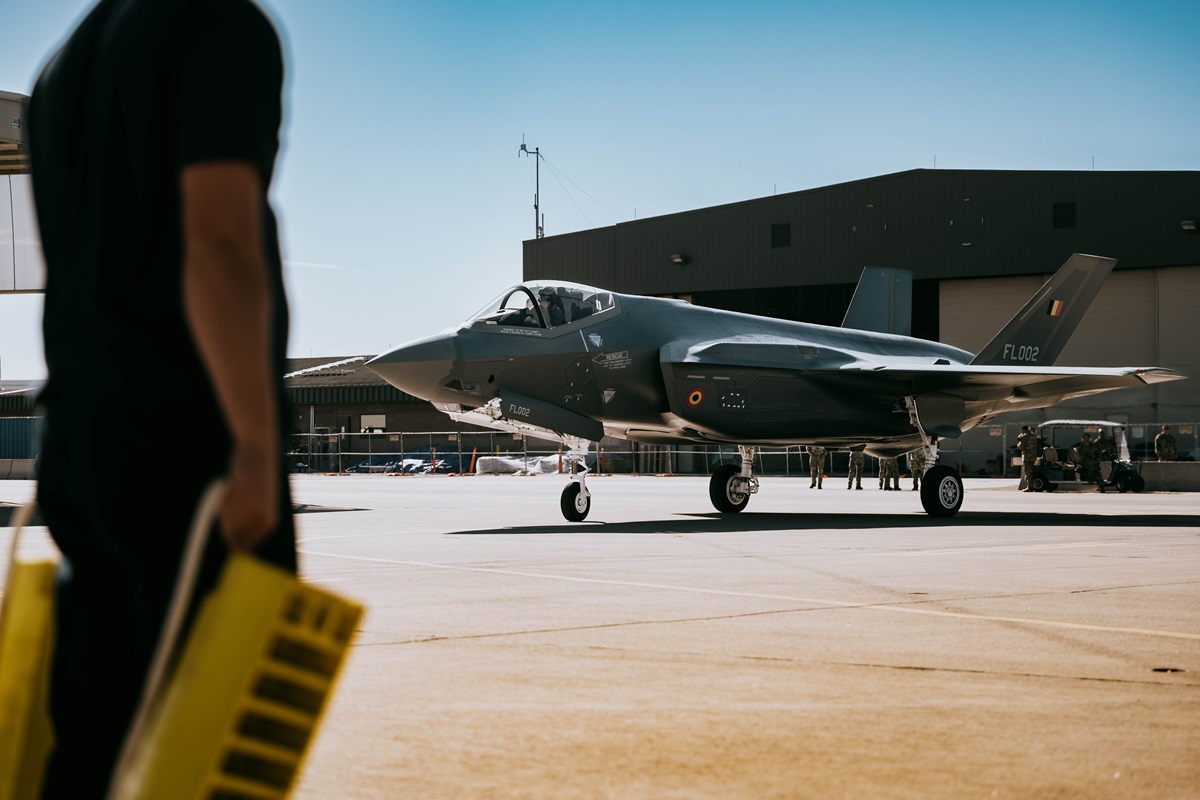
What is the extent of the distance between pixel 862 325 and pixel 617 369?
899 centimetres

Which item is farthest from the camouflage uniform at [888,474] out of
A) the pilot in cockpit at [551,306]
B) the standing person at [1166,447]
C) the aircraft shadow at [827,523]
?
the pilot in cockpit at [551,306]

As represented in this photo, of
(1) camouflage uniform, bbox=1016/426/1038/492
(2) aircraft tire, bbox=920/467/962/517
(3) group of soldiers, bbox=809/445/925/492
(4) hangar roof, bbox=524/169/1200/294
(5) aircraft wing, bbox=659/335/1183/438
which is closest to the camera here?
(5) aircraft wing, bbox=659/335/1183/438

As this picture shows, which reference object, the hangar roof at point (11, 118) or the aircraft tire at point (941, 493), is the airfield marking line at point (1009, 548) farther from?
the hangar roof at point (11, 118)

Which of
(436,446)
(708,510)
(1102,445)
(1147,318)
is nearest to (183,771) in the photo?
(708,510)

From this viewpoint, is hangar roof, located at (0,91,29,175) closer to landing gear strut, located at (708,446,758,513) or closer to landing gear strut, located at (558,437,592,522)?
landing gear strut, located at (558,437,592,522)

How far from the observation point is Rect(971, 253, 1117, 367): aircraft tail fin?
20875 mm

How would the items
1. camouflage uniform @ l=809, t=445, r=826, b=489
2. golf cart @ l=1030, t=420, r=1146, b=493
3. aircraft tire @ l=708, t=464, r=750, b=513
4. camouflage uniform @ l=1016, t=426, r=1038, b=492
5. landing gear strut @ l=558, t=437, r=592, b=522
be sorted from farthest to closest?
camouflage uniform @ l=809, t=445, r=826, b=489
camouflage uniform @ l=1016, t=426, r=1038, b=492
golf cart @ l=1030, t=420, r=1146, b=493
aircraft tire @ l=708, t=464, r=750, b=513
landing gear strut @ l=558, t=437, r=592, b=522

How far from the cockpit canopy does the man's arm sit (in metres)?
13.2

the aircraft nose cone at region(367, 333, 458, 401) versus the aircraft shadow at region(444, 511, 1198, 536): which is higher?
the aircraft nose cone at region(367, 333, 458, 401)

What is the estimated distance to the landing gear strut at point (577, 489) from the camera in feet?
51.2

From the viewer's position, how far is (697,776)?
350 centimetres

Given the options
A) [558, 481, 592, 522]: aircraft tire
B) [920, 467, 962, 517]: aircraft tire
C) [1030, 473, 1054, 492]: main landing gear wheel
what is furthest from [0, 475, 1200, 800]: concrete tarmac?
[1030, 473, 1054, 492]: main landing gear wheel

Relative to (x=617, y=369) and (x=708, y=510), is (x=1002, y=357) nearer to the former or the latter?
(x=708, y=510)

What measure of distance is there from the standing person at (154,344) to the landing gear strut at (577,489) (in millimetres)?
13537
